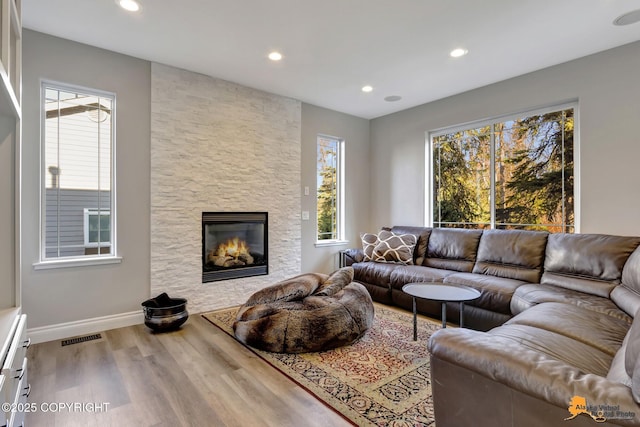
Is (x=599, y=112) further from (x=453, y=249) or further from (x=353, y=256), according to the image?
(x=353, y=256)

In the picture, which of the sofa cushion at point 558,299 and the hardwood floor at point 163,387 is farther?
the sofa cushion at point 558,299

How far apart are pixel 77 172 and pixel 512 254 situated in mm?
4516

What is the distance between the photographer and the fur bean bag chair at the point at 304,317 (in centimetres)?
255

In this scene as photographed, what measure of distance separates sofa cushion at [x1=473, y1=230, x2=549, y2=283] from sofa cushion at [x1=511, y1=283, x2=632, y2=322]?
12.2 inches

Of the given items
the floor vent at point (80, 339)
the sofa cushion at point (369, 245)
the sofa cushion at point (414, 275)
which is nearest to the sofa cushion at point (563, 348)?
the sofa cushion at point (414, 275)

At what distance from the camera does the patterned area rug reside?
5.98 feet

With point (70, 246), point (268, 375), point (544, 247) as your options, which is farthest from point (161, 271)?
point (544, 247)

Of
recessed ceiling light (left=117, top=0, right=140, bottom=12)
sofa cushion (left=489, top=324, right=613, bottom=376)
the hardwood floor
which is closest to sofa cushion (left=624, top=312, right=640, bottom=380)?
sofa cushion (left=489, top=324, right=613, bottom=376)

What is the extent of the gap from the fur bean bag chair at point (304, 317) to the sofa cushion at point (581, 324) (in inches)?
47.9

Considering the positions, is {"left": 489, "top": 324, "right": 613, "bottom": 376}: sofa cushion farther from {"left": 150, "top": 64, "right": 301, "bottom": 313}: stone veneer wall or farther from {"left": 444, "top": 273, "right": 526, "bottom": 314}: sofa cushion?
{"left": 150, "top": 64, "right": 301, "bottom": 313}: stone veneer wall

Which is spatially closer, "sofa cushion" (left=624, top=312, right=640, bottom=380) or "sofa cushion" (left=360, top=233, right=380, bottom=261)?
"sofa cushion" (left=624, top=312, right=640, bottom=380)

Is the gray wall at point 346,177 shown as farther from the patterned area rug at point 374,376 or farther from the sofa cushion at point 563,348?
the sofa cushion at point 563,348

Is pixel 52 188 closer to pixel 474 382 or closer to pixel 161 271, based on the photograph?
pixel 161 271

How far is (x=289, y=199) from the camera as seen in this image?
4.48 m
